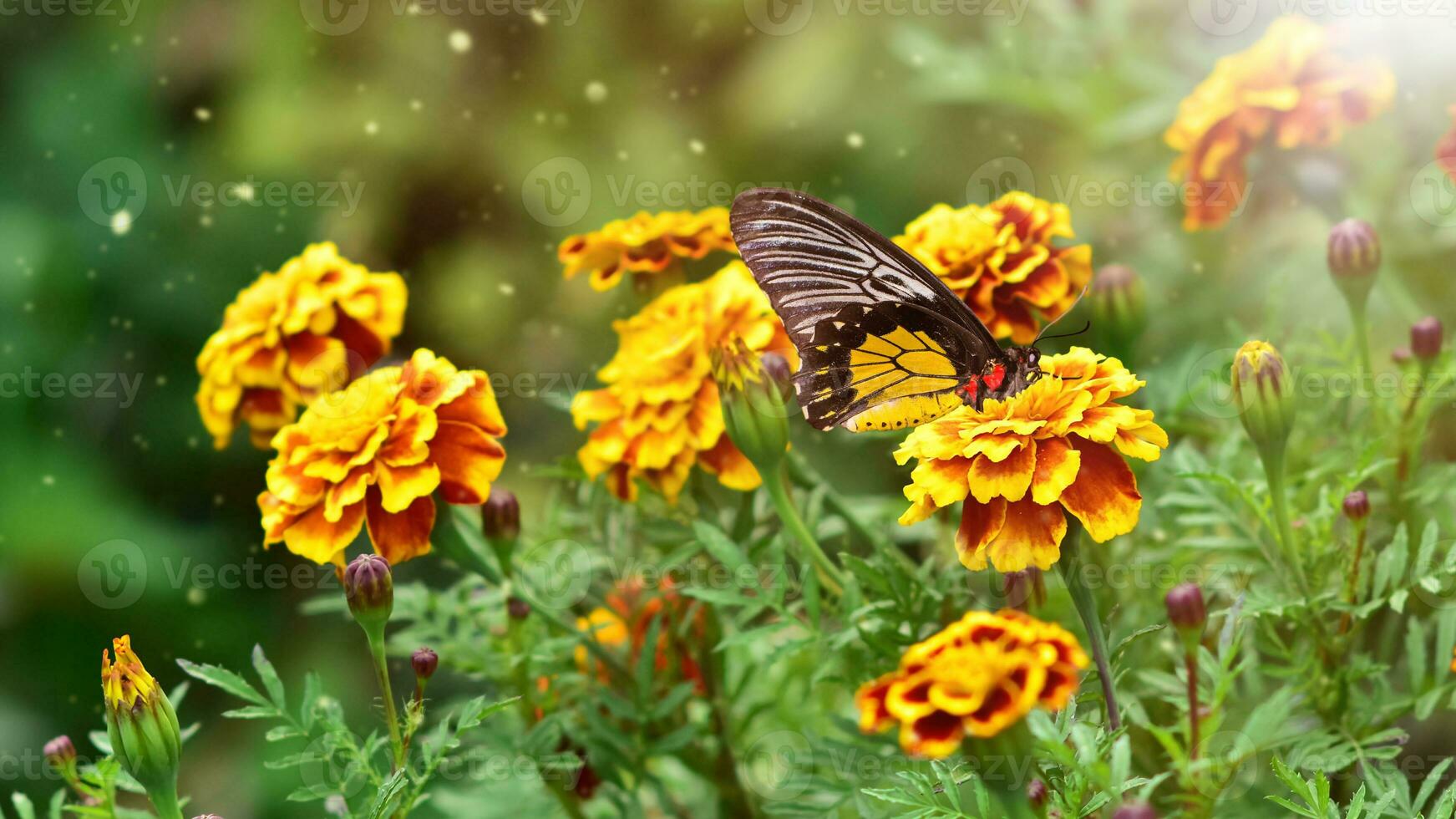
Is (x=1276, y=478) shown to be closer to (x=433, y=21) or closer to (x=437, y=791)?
(x=437, y=791)

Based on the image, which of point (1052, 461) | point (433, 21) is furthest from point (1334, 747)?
point (433, 21)

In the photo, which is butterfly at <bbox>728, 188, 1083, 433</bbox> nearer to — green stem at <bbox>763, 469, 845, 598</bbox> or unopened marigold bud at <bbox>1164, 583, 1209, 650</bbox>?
green stem at <bbox>763, 469, 845, 598</bbox>

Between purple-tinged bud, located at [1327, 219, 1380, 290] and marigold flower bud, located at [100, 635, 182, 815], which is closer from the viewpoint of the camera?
marigold flower bud, located at [100, 635, 182, 815]

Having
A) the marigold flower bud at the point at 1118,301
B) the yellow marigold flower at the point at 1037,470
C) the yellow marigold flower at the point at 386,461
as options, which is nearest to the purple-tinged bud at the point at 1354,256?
the marigold flower bud at the point at 1118,301

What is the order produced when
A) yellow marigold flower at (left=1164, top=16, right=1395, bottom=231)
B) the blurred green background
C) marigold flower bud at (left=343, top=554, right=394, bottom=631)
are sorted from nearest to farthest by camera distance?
marigold flower bud at (left=343, top=554, right=394, bottom=631)
yellow marigold flower at (left=1164, top=16, right=1395, bottom=231)
the blurred green background

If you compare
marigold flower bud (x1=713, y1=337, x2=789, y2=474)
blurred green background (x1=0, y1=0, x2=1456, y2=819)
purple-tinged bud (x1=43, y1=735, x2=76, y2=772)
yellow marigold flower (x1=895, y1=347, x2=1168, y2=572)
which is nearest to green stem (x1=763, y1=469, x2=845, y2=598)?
marigold flower bud (x1=713, y1=337, x2=789, y2=474)

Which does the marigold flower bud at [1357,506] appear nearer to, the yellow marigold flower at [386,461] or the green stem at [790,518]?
the green stem at [790,518]

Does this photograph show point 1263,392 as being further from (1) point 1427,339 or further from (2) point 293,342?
(2) point 293,342
